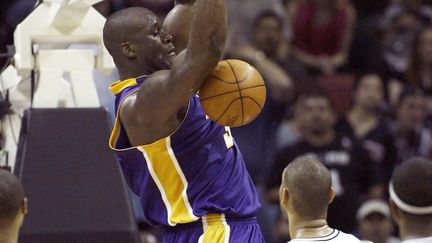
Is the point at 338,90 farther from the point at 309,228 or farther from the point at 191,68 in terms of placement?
the point at 309,228

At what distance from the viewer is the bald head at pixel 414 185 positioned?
4.59 m

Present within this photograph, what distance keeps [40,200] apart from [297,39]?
495cm

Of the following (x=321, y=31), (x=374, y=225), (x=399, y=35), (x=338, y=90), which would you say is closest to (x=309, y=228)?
(x=374, y=225)

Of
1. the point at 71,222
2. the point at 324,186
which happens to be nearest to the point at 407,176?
the point at 324,186

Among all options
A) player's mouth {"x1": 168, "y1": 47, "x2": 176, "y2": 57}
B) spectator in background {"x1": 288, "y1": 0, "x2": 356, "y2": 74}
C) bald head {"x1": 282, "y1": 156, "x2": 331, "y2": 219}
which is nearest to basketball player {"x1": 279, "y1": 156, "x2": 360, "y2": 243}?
bald head {"x1": 282, "y1": 156, "x2": 331, "y2": 219}

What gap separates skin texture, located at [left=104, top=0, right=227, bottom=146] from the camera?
513 cm

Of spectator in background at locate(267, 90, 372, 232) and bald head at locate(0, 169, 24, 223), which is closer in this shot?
bald head at locate(0, 169, 24, 223)

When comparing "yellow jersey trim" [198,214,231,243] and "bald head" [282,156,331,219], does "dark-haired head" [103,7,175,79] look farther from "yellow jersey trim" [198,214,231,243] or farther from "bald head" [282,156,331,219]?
"bald head" [282,156,331,219]

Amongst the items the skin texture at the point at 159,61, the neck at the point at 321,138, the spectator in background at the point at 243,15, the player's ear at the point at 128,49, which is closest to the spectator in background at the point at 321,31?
the spectator in background at the point at 243,15

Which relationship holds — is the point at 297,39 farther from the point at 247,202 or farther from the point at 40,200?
the point at 247,202

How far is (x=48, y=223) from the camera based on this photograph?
6922 millimetres

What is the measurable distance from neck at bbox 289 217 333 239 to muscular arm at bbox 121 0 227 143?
802 millimetres

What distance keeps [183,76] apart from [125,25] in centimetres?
78

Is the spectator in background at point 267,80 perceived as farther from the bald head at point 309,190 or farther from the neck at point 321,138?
the bald head at point 309,190
